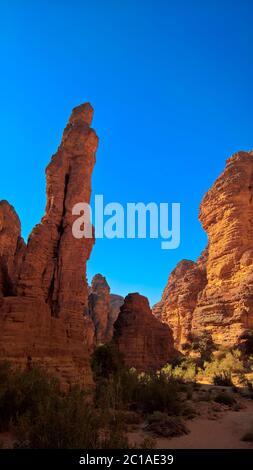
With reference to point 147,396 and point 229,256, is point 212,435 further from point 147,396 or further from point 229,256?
point 229,256

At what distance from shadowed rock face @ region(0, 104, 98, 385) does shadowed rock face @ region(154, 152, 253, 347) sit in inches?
623

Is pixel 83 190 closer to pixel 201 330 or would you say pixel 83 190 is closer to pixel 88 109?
pixel 88 109

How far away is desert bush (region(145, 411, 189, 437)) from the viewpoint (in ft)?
30.0

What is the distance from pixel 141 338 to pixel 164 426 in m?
18.2

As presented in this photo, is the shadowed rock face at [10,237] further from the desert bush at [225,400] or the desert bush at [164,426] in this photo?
the desert bush at [164,426]

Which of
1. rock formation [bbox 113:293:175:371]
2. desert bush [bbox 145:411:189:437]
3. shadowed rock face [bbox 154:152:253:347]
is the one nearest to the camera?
desert bush [bbox 145:411:189:437]

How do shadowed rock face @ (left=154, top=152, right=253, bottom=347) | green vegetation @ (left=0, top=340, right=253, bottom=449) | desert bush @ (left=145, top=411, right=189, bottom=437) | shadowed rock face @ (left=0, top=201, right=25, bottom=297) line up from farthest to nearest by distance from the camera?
shadowed rock face @ (left=154, top=152, right=253, bottom=347) → shadowed rock face @ (left=0, top=201, right=25, bottom=297) → desert bush @ (left=145, top=411, right=189, bottom=437) → green vegetation @ (left=0, top=340, right=253, bottom=449)

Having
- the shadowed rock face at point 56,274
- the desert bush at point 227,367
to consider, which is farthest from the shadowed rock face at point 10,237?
the desert bush at point 227,367

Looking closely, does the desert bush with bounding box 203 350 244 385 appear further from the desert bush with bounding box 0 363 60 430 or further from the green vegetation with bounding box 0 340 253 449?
the desert bush with bounding box 0 363 60 430

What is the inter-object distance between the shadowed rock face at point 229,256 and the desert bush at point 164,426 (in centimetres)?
2703

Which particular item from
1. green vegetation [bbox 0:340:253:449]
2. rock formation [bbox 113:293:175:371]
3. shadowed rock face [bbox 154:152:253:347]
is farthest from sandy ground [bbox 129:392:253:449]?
shadowed rock face [bbox 154:152:253:347]

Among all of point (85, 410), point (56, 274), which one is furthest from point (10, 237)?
point (85, 410)
